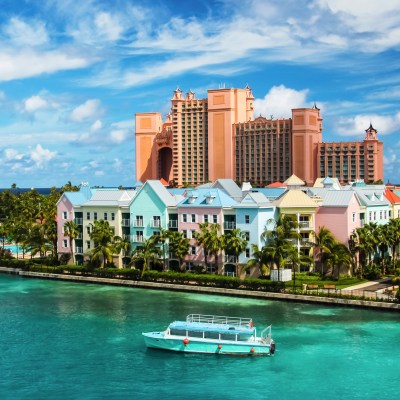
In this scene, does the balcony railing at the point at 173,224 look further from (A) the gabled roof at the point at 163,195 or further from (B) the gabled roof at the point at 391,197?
(B) the gabled roof at the point at 391,197

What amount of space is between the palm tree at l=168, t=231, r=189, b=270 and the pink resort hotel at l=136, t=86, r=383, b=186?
330 feet

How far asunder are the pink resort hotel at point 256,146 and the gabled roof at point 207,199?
315ft

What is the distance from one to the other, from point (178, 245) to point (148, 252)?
4.18 meters

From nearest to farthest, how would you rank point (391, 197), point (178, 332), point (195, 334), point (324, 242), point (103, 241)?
point (195, 334) < point (178, 332) < point (324, 242) < point (103, 241) < point (391, 197)

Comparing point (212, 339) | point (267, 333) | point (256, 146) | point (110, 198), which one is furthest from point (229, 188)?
point (256, 146)

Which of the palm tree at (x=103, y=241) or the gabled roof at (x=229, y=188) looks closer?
the palm tree at (x=103, y=241)

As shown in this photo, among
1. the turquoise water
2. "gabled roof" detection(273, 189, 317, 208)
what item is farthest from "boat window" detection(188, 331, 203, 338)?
"gabled roof" detection(273, 189, 317, 208)

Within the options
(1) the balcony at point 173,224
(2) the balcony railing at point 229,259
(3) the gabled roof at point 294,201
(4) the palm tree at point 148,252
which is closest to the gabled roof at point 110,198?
(1) the balcony at point 173,224

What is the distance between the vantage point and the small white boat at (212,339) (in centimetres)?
5412

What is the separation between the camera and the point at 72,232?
97.6 m

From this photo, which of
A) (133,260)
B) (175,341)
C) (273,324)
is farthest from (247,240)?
(175,341)

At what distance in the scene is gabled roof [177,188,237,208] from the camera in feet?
287

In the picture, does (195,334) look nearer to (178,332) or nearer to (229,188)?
(178,332)

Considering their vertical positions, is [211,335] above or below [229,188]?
below
